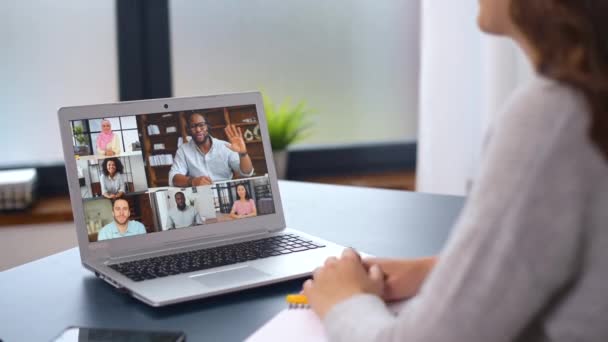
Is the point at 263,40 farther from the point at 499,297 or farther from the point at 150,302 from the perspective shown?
the point at 499,297

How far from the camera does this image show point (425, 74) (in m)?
2.47

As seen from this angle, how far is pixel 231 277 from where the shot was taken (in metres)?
1.01

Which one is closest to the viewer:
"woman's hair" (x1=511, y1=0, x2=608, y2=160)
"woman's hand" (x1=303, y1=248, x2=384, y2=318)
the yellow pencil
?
"woman's hair" (x1=511, y1=0, x2=608, y2=160)

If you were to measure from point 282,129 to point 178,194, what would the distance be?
1.34m

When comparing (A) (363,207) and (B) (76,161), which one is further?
(A) (363,207)

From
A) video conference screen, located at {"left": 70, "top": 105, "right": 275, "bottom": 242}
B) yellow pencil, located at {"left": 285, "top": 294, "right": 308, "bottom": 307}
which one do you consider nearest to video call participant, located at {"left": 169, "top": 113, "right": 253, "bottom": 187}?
video conference screen, located at {"left": 70, "top": 105, "right": 275, "bottom": 242}

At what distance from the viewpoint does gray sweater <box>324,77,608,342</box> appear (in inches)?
21.8

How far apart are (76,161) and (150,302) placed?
1.00ft

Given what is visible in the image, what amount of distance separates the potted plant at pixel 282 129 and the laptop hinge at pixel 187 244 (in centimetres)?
125

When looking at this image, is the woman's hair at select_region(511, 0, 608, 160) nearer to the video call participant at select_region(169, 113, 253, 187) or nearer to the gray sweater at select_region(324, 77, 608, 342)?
the gray sweater at select_region(324, 77, 608, 342)

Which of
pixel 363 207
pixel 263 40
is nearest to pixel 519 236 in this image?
pixel 363 207

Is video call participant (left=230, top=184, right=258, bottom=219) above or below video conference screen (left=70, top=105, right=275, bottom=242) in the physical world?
below

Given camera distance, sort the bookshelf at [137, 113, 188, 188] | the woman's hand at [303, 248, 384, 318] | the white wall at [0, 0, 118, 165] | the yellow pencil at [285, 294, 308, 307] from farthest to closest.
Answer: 1. the white wall at [0, 0, 118, 165]
2. the bookshelf at [137, 113, 188, 188]
3. the yellow pencil at [285, 294, 308, 307]
4. the woman's hand at [303, 248, 384, 318]

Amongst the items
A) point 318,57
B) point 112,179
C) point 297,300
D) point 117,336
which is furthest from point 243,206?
point 318,57
